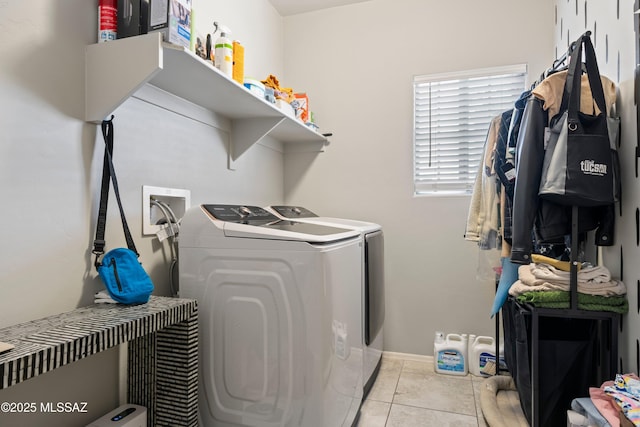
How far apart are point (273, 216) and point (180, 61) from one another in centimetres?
91

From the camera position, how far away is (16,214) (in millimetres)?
1101

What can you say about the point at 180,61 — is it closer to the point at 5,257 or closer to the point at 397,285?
the point at 5,257

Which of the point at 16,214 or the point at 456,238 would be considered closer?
the point at 16,214

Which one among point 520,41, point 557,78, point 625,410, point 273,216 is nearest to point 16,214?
point 273,216

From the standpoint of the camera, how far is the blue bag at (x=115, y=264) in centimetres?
126

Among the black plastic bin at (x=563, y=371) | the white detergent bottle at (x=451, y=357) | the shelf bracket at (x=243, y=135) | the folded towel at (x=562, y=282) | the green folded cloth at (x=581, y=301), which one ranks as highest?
the shelf bracket at (x=243, y=135)

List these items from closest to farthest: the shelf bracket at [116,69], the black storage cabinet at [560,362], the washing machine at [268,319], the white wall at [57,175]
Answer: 1. the white wall at [57,175]
2. the shelf bracket at [116,69]
3. the washing machine at [268,319]
4. the black storage cabinet at [560,362]

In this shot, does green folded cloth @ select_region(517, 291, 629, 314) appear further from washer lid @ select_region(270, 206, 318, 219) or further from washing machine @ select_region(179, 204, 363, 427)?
washer lid @ select_region(270, 206, 318, 219)

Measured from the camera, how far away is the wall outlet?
157 cm

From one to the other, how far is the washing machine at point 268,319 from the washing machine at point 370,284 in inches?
13.9

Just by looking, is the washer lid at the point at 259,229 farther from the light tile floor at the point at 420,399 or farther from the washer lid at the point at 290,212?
the light tile floor at the point at 420,399

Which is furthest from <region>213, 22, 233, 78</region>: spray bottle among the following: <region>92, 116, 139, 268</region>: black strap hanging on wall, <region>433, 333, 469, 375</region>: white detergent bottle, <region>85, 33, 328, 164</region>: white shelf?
<region>433, 333, 469, 375</region>: white detergent bottle

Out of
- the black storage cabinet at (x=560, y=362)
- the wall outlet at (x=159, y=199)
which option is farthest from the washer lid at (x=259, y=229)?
the black storage cabinet at (x=560, y=362)

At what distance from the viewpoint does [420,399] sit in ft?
6.97
